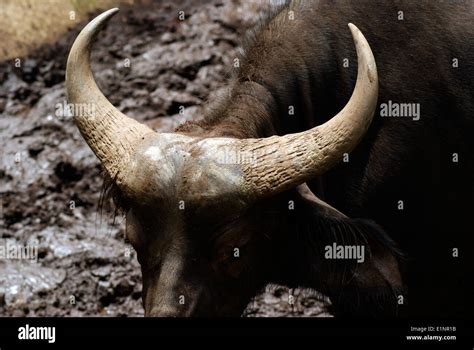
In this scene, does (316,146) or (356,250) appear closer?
(316,146)

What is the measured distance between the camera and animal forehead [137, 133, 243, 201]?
573 cm

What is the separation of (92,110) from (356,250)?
5.36 feet

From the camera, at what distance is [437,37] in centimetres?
665

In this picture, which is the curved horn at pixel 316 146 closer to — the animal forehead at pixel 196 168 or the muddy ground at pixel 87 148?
the animal forehead at pixel 196 168

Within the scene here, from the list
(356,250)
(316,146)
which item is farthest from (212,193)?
(356,250)

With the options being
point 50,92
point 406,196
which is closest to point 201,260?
point 406,196

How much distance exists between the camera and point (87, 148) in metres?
9.93

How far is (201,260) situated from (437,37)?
2041 millimetres

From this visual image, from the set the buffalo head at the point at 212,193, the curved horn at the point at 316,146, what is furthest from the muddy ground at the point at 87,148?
the curved horn at the point at 316,146

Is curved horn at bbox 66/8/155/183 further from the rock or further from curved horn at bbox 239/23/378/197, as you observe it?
the rock

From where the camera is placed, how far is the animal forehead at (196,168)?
5727 mm

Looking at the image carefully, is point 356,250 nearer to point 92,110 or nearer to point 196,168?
point 196,168

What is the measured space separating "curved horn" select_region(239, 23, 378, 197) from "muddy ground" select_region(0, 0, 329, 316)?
2.54 metres

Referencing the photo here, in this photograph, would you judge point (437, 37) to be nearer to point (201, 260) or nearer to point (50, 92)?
point (201, 260)
